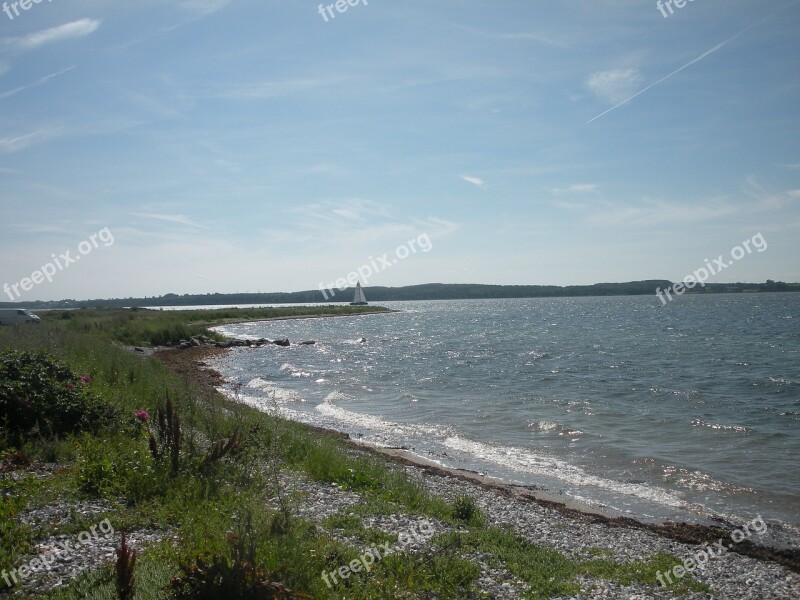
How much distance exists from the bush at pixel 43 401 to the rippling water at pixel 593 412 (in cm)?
711

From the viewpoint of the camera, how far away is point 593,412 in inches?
873

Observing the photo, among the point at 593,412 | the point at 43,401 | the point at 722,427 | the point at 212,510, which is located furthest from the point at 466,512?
the point at 593,412

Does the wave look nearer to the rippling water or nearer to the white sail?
the rippling water

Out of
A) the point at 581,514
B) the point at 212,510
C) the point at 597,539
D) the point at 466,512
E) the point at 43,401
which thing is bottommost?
the point at 581,514

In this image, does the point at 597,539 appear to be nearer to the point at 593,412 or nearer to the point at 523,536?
the point at 523,536

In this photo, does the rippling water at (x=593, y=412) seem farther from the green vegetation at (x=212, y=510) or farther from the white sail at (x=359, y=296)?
the white sail at (x=359, y=296)

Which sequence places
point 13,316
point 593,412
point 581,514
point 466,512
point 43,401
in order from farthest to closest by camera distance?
point 13,316 < point 593,412 < point 581,514 < point 43,401 < point 466,512

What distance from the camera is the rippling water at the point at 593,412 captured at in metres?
13.6

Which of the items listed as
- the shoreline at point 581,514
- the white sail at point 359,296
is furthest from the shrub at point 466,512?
the white sail at point 359,296

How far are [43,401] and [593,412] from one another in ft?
57.2

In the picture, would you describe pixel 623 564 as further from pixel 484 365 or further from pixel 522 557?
pixel 484 365

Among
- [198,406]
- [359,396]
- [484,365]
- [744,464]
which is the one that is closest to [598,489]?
[744,464]

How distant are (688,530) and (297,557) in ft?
24.9

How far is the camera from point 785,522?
37.3 feet
